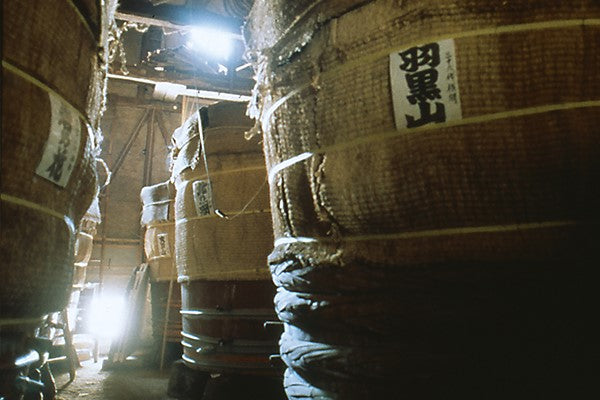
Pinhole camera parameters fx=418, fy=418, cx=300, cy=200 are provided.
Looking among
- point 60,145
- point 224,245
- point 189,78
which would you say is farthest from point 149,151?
point 60,145

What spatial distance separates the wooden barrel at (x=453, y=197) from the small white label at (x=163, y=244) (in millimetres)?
7439

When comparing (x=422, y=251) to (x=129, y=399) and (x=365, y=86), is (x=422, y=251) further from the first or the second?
(x=129, y=399)

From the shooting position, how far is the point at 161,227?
8906mm

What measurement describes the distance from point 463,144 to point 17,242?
5.50ft

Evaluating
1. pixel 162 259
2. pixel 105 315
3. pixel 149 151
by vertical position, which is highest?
pixel 149 151

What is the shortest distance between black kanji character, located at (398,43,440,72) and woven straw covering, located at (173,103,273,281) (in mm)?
2501

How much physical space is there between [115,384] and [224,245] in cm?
426

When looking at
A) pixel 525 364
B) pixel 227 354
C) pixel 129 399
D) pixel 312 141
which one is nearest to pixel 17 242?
pixel 312 141

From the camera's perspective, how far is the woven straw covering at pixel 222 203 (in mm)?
4191

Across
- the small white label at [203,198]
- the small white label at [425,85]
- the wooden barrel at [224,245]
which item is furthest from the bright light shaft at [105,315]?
the small white label at [425,85]

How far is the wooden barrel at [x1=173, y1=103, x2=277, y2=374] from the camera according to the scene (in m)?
4.14

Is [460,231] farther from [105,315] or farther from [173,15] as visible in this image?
[105,315]

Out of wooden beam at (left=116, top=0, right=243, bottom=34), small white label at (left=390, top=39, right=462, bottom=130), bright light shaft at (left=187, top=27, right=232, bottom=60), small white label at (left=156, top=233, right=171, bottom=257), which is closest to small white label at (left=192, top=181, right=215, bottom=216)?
wooden beam at (left=116, top=0, right=243, bottom=34)

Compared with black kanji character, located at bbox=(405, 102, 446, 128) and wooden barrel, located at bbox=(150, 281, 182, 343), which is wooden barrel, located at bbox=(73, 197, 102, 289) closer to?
wooden barrel, located at bbox=(150, 281, 182, 343)
